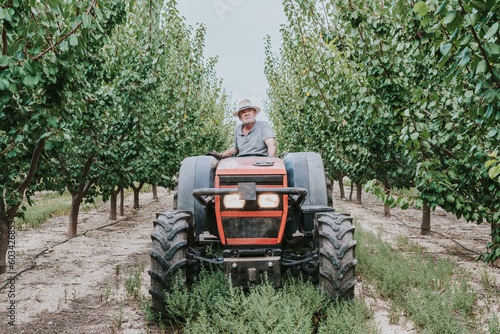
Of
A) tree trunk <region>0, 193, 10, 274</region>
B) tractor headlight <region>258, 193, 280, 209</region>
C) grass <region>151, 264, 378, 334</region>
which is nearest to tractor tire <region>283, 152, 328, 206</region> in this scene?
tractor headlight <region>258, 193, 280, 209</region>

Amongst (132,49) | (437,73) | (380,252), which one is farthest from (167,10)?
(380,252)

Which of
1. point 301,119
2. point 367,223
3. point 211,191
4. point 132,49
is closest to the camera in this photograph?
point 211,191

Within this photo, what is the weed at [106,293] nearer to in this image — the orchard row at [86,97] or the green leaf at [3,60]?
the orchard row at [86,97]

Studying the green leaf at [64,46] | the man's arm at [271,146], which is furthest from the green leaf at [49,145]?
the man's arm at [271,146]

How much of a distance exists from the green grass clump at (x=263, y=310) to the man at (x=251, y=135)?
1.75 metres

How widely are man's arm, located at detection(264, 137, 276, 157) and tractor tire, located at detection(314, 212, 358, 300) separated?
1.41 meters

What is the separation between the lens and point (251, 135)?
4832 millimetres

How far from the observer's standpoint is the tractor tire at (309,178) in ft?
13.7

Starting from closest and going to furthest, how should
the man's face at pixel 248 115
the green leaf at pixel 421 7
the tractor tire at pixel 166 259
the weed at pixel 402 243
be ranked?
the green leaf at pixel 421 7
the tractor tire at pixel 166 259
the man's face at pixel 248 115
the weed at pixel 402 243

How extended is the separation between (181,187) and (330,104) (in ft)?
12.5

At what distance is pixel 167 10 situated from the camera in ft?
25.9

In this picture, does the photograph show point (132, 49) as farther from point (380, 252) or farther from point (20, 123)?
point (380, 252)

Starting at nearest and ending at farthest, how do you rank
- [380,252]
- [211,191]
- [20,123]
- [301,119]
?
[211,191]
[20,123]
[380,252]
[301,119]

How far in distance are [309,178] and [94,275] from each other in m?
3.46
